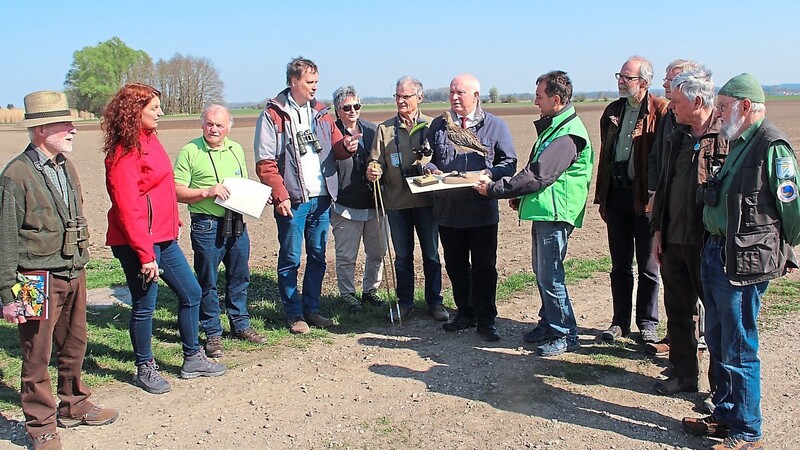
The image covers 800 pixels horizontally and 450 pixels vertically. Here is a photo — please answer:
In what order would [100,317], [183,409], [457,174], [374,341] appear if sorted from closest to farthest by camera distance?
[183,409], [457,174], [374,341], [100,317]

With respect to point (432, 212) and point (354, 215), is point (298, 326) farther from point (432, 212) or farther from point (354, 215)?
point (432, 212)

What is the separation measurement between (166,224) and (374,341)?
226cm

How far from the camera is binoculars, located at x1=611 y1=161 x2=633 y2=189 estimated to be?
19.9ft

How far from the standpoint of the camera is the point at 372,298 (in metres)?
7.72

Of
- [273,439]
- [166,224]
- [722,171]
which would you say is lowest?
[273,439]

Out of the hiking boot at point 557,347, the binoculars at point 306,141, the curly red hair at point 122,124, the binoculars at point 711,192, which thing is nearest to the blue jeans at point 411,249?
the binoculars at point 306,141

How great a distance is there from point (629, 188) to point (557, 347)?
1.49 meters

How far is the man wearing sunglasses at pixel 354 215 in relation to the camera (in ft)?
23.5

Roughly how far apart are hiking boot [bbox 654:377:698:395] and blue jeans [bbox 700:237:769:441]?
747 millimetres

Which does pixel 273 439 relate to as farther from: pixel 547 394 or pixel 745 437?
pixel 745 437

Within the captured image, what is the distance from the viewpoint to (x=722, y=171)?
435 cm

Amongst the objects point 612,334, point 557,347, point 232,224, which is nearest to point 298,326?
point 232,224

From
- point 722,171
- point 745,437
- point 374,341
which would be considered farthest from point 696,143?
point 374,341

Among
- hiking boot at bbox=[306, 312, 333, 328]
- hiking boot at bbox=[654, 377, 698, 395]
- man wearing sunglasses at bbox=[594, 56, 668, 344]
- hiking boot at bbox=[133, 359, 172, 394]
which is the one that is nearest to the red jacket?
hiking boot at bbox=[133, 359, 172, 394]
